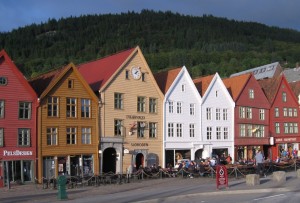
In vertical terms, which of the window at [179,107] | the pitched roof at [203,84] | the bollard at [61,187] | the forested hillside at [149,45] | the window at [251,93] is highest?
the forested hillside at [149,45]

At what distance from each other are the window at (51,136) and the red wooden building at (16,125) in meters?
1.48

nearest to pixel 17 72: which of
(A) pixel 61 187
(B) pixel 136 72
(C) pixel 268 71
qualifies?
(B) pixel 136 72

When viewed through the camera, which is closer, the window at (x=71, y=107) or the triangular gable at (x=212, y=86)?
the window at (x=71, y=107)

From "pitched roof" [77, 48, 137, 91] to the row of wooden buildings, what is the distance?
0.14m

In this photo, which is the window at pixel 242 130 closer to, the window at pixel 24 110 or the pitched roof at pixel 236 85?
the pitched roof at pixel 236 85

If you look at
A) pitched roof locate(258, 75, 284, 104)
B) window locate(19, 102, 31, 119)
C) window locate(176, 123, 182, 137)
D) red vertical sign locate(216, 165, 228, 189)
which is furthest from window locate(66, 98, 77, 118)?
pitched roof locate(258, 75, 284, 104)

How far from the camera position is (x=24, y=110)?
4253 cm

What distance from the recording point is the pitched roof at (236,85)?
61372 mm

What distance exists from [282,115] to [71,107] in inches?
1302

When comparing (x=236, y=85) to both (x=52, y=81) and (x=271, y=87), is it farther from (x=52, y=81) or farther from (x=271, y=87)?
(x=52, y=81)

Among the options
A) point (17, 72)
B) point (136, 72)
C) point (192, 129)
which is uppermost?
point (136, 72)

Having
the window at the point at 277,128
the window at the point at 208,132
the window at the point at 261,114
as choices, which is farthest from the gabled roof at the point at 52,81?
the window at the point at 277,128

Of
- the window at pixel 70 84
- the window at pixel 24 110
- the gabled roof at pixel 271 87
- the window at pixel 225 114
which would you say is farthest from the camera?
the gabled roof at pixel 271 87

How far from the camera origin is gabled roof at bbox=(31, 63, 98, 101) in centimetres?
4382
